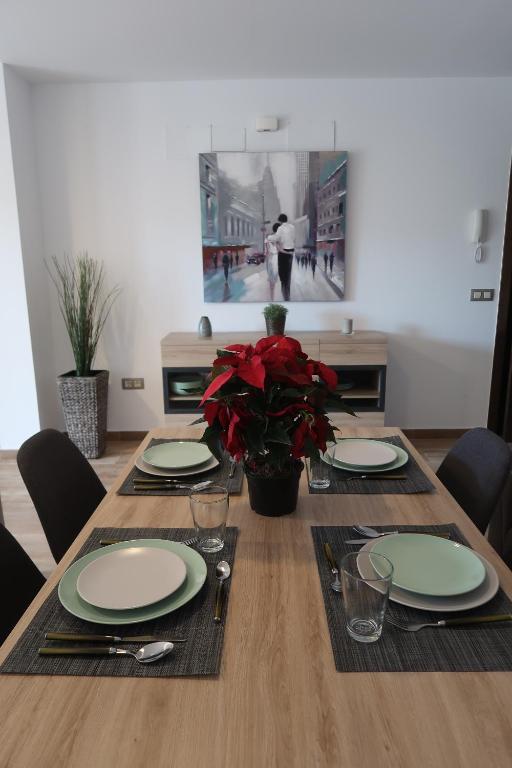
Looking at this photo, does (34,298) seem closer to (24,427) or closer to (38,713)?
(24,427)

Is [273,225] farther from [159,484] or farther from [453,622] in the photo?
[453,622]

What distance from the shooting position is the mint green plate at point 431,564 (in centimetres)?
101

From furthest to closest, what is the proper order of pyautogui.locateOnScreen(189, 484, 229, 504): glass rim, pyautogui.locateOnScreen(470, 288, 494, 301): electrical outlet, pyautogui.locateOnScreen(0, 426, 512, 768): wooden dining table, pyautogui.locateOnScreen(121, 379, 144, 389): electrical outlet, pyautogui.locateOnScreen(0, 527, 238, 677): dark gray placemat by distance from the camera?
pyautogui.locateOnScreen(121, 379, 144, 389): electrical outlet → pyautogui.locateOnScreen(470, 288, 494, 301): electrical outlet → pyautogui.locateOnScreen(189, 484, 229, 504): glass rim → pyautogui.locateOnScreen(0, 527, 238, 677): dark gray placemat → pyautogui.locateOnScreen(0, 426, 512, 768): wooden dining table

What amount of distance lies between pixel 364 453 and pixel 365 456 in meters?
0.03

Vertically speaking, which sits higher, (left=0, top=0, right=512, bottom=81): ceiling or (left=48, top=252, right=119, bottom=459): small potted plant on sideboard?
(left=0, top=0, right=512, bottom=81): ceiling

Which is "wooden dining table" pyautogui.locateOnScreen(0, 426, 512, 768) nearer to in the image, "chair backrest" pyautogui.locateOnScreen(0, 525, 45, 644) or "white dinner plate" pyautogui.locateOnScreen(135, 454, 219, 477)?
"chair backrest" pyautogui.locateOnScreen(0, 525, 45, 644)

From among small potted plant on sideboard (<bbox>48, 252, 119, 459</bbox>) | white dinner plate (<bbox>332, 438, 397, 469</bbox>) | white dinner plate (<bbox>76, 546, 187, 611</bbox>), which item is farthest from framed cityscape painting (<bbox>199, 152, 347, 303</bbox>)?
white dinner plate (<bbox>76, 546, 187, 611</bbox>)

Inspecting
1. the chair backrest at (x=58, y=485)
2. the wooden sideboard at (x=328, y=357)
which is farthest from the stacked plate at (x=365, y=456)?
the wooden sideboard at (x=328, y=357)

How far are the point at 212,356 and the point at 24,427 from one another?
136cm

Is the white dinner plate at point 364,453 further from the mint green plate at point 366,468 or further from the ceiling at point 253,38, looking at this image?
the ceiling at point 253,38

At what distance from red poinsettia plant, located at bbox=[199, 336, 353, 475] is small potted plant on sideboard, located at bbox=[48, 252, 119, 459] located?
101 inches

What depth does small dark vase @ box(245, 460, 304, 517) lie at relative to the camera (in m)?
1.32

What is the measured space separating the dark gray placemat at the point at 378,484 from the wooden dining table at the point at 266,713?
529 millimetres

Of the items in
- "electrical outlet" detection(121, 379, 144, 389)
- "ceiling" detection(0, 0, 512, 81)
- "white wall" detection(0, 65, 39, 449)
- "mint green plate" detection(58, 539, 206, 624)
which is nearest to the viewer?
"mint green plate" detection(58, 539, 206, 624)
